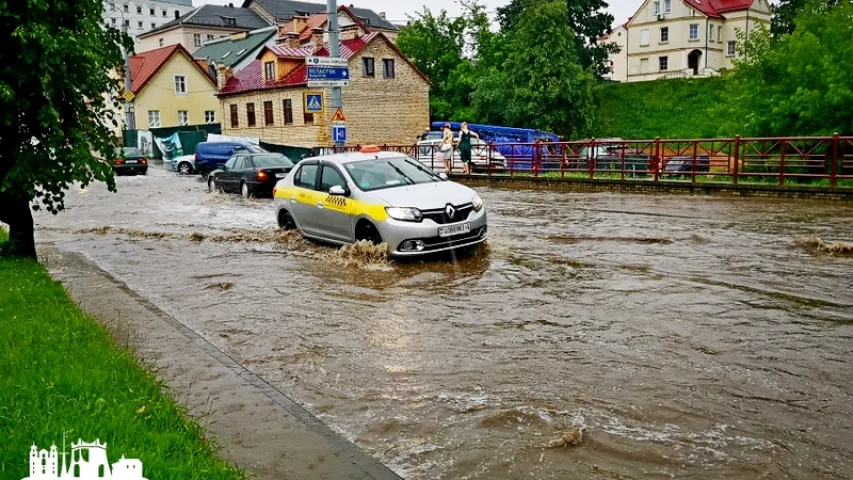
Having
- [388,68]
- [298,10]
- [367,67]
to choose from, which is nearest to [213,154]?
[367,67]

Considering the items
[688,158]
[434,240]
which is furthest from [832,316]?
[688,158]

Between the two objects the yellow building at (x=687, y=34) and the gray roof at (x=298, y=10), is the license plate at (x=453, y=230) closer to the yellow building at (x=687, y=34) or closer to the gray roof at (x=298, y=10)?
the yellow building at (x=687, y=34)

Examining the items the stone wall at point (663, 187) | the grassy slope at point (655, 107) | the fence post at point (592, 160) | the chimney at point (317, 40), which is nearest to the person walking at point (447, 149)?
the stone wall at point (663, 187)

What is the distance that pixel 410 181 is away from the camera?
38.7ft

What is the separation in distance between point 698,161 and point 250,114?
36708mm

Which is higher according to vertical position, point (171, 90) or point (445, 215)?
point (171, 90)

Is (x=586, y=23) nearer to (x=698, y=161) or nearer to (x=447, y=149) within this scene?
(x=447, y=149)

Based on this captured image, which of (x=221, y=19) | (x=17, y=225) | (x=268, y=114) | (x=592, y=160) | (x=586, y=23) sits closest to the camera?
(x=17, y=225)

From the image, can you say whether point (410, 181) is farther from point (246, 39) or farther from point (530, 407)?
point (246, 39)

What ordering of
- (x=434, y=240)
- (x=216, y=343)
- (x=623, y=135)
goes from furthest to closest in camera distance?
(x=623, y=135)
(x=434, y=240)
(x=216, y=343)

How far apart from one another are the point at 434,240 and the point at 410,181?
136 centimetres

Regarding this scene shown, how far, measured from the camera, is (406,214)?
1073 cm

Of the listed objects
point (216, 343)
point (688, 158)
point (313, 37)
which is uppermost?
point (313, 37)

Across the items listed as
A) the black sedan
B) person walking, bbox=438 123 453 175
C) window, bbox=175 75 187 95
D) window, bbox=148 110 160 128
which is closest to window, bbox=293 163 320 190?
the black sedan
